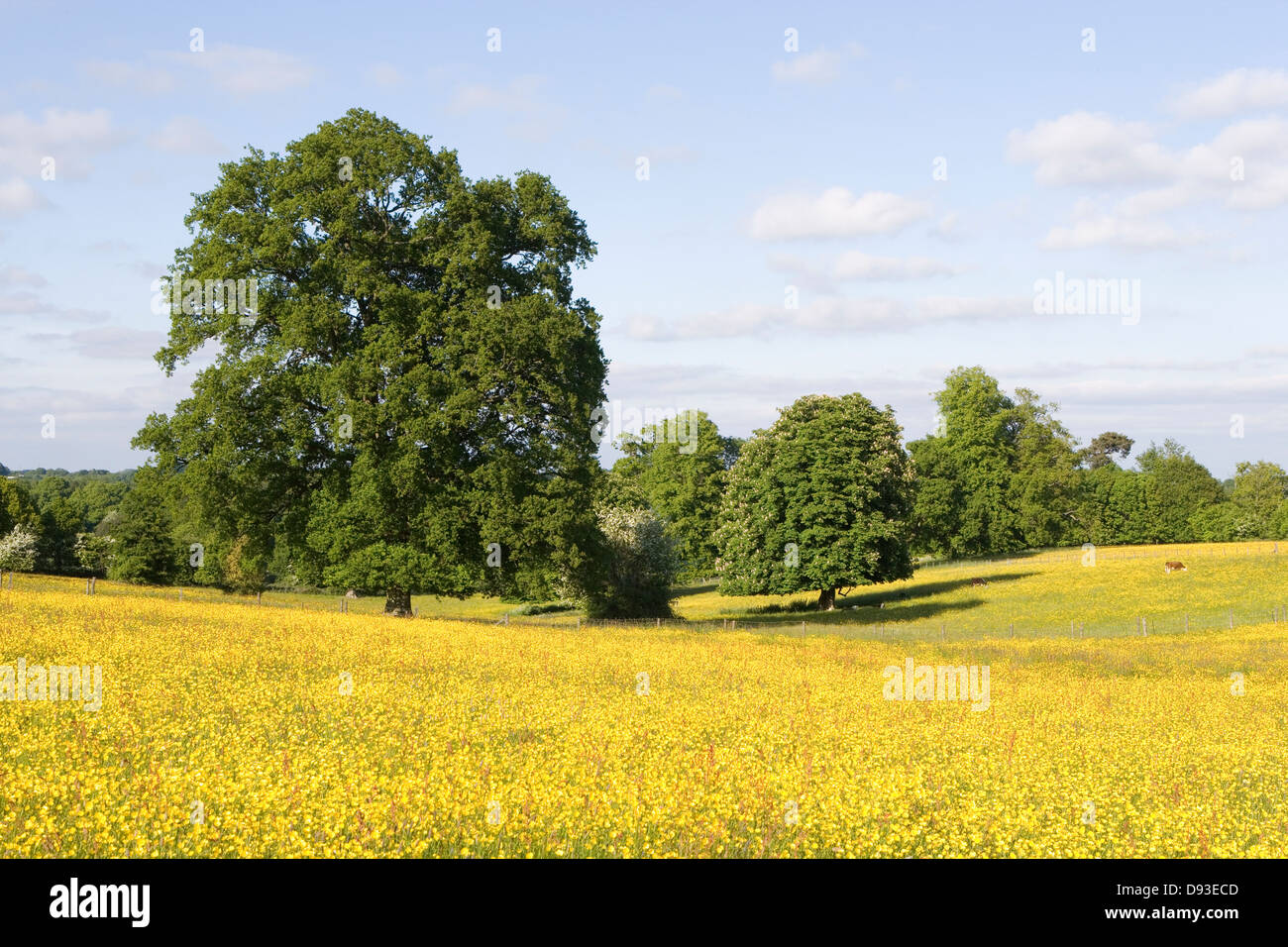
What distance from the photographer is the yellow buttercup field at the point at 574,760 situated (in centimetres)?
855

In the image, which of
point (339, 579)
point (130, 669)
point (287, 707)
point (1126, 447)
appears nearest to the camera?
point (287, 707)

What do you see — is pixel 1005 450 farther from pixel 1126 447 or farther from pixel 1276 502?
pixel 1126 447

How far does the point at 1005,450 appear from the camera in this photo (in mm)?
97250

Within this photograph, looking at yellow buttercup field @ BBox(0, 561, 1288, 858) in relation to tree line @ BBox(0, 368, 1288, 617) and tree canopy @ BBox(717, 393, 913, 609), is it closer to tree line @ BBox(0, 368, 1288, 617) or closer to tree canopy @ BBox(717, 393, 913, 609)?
tree line @ BBox(0, 368, 1288, 617)

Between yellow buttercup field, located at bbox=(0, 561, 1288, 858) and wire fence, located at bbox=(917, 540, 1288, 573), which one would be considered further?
wire fence, located at bbox=(917, 540, 1288, 573)

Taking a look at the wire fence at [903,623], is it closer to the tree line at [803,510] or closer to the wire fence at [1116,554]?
the tree line at [803,510]

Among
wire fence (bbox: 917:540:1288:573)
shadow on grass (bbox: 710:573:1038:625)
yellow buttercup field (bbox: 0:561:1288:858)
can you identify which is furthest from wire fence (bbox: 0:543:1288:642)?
yellow buttercup field (bbox: 0:561:1288:858)

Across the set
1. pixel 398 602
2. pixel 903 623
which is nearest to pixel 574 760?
pixel 398 602

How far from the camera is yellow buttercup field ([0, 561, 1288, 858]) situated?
336 inches

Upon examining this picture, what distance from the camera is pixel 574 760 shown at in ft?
36.5

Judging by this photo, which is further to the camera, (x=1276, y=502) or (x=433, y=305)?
(x=1276, y=502)

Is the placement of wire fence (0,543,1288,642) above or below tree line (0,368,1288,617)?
below

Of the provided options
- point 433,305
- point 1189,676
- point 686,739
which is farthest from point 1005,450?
point 686,739
